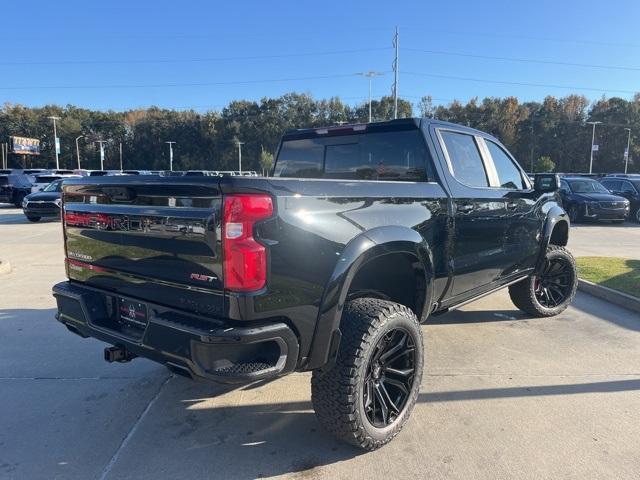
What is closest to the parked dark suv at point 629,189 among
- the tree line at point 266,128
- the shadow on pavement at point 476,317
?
the shadow on pavement at point 476,317

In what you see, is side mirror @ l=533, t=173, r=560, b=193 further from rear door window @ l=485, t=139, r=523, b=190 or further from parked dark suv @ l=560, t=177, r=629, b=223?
parked dark suv @ l=560, t=177, r=629, b=223

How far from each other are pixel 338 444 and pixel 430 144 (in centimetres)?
224

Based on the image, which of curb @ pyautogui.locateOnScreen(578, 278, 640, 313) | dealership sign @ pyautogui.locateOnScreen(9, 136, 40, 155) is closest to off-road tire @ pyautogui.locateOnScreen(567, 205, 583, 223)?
curb @ pyautogui.locateOnScreen(578, 278, 640, 313)

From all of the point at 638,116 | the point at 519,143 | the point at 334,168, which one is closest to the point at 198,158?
the point at 519,143

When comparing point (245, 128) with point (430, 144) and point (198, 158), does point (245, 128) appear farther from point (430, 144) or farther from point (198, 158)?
point (430, 144)

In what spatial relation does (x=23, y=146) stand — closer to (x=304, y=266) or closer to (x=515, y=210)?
(x=515, y=210)

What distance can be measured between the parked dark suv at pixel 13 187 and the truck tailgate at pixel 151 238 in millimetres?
23652

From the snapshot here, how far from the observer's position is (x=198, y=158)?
83625 mm

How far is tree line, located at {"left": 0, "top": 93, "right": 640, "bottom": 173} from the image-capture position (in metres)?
67.4

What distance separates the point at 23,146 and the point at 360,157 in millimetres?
81944

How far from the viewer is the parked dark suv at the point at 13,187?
2303 cm

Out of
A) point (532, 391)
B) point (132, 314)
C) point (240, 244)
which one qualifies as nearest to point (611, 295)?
point (532, 391)

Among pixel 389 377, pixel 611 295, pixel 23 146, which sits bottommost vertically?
pixel 611 295

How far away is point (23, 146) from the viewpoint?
71.4 metres
